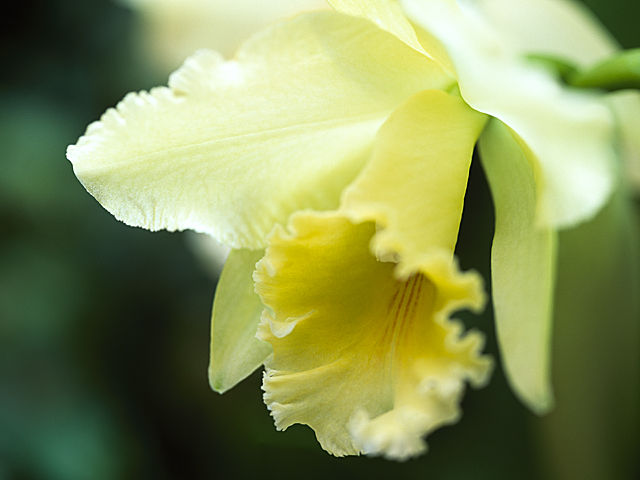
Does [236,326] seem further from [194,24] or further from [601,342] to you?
[194,24]

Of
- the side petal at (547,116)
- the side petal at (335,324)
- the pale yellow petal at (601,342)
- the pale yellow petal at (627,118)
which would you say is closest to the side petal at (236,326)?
the side petal at (335,324)

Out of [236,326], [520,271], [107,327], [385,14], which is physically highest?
[385,14]

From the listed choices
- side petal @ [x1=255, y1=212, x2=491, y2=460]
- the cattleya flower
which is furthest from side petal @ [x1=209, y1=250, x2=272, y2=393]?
side petal @ [x1=255, y1=212, x2=491, y2=460]

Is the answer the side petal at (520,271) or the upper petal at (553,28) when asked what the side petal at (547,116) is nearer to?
the side petal at (520,271)

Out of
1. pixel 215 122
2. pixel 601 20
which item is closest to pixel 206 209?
pixel 215 122

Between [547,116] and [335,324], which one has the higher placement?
[547,116]

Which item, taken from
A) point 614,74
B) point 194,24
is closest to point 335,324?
point 614,74

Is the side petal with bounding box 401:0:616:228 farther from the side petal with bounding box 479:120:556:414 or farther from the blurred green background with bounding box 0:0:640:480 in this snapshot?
the blurred green background with bounding box 0:0:640:480
